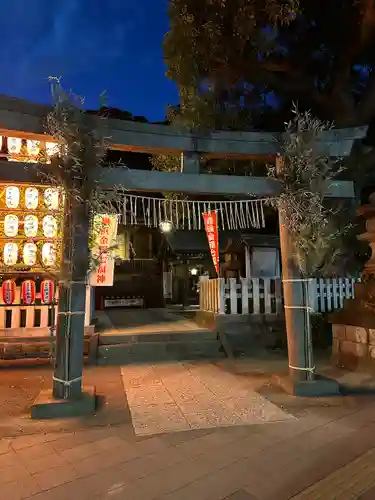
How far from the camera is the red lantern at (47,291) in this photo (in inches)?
358

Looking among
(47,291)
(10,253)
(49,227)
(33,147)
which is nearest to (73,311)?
(49,227)

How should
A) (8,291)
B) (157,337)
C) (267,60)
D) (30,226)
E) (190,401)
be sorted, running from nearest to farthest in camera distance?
(190,401), (30,226), (8,291), (157,337), (267,60)

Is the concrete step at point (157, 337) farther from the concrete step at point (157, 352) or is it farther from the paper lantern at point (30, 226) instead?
the paper lantern at point (30, 226)

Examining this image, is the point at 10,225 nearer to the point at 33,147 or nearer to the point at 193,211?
the point at 33,147

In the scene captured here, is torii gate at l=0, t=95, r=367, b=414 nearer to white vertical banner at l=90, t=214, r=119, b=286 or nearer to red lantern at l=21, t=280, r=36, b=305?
white vertical banner at l=90, t=214, r=119, b=286

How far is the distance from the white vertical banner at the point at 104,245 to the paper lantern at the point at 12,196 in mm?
2299

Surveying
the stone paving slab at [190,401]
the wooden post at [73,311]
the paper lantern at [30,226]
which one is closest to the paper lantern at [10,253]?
the paper lantern at [30,226]

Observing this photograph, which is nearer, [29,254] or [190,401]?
[190,401]

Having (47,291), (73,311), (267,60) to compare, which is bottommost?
(73,311)

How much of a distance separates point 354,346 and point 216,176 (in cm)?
458

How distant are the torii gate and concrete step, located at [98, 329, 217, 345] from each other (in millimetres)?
3757

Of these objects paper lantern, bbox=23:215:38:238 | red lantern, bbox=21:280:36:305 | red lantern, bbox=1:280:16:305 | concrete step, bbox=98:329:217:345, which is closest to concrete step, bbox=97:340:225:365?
concrete step, bbox=98:329:217:345

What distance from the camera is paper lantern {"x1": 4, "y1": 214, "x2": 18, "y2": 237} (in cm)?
846

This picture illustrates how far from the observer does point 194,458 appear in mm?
3645
